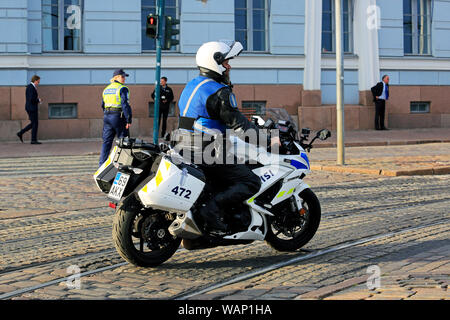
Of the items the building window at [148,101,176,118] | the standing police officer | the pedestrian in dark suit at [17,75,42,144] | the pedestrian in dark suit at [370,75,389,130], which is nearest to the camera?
the standing police officer

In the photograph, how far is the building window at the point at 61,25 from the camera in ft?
74.4

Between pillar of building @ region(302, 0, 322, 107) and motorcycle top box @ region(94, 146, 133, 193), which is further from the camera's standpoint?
pillar of building @ region(302, 0, 322, 107)

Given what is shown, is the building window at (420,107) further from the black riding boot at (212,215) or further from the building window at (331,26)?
the black riding boot at (212,215)

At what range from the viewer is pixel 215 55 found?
6.32m

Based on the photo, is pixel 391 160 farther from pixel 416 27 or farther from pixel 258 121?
pixel 416 27

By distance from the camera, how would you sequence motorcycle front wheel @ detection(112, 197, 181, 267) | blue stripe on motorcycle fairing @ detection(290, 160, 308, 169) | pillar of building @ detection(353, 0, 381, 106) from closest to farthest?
motorcycle front wheel @ detection(112, 197, 181, 267) < blue stripe on motorcycle fairing @ detection(290, 160, 308, 169) < pillar of building @ detection(353, 0, 381, 106)

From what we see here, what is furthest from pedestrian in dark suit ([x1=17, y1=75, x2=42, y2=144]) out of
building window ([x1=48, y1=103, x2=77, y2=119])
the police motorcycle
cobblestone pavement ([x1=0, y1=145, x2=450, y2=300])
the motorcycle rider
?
the motorcycle rider

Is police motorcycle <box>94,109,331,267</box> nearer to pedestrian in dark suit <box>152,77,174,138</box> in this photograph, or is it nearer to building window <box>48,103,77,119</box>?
pedestrian in dark suit <box>152,77,174,138</box>

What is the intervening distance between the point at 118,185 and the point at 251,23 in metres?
19.0

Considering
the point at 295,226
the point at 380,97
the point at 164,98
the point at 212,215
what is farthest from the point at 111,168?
the point at 380,97

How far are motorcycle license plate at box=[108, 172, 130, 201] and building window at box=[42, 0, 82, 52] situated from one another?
17.4m

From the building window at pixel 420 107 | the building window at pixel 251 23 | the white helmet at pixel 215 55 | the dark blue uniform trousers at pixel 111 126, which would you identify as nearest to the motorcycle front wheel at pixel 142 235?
the white helmet at pixel 215 55

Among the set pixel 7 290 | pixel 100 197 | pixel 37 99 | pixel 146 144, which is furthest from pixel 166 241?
pixel 37 99

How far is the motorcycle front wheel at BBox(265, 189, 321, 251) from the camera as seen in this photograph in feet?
22.2
